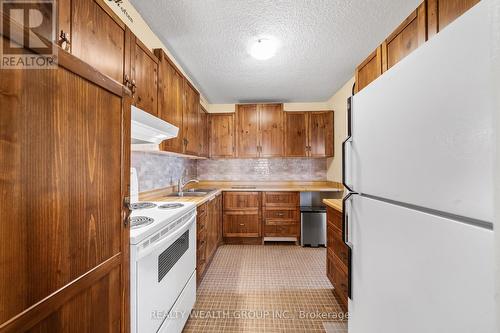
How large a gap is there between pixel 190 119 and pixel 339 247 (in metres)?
2.12

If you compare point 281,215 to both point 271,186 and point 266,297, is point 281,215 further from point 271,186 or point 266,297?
point 266,297

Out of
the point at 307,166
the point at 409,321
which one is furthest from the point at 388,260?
the point at 307,166

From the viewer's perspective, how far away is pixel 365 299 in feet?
3.76

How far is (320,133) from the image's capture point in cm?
379

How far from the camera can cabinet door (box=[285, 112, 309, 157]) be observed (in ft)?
12.5

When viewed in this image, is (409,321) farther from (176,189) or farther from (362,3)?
(176,189)

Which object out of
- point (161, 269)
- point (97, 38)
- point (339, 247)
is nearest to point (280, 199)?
point (339, 247)

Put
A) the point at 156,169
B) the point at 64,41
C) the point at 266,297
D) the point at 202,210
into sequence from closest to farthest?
the point at 64,41, the point at 266,297, the point at 202,210, the point at 156,169

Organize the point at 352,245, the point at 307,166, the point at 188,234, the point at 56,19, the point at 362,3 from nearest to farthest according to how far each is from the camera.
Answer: the point at 56,19, the point at 352,245, the point at 362,3, the point at 188,234, the point at 307,166

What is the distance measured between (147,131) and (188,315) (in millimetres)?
1452

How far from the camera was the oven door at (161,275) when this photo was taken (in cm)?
104

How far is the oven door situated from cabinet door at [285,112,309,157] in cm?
248

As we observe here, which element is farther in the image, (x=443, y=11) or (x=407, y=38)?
(x=407, y=38)

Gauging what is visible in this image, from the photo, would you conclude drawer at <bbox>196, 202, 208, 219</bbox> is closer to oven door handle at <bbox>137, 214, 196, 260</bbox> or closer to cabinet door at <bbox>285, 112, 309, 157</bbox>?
oven door handle at <bbox>137, 214, 196, 260</bbox>
